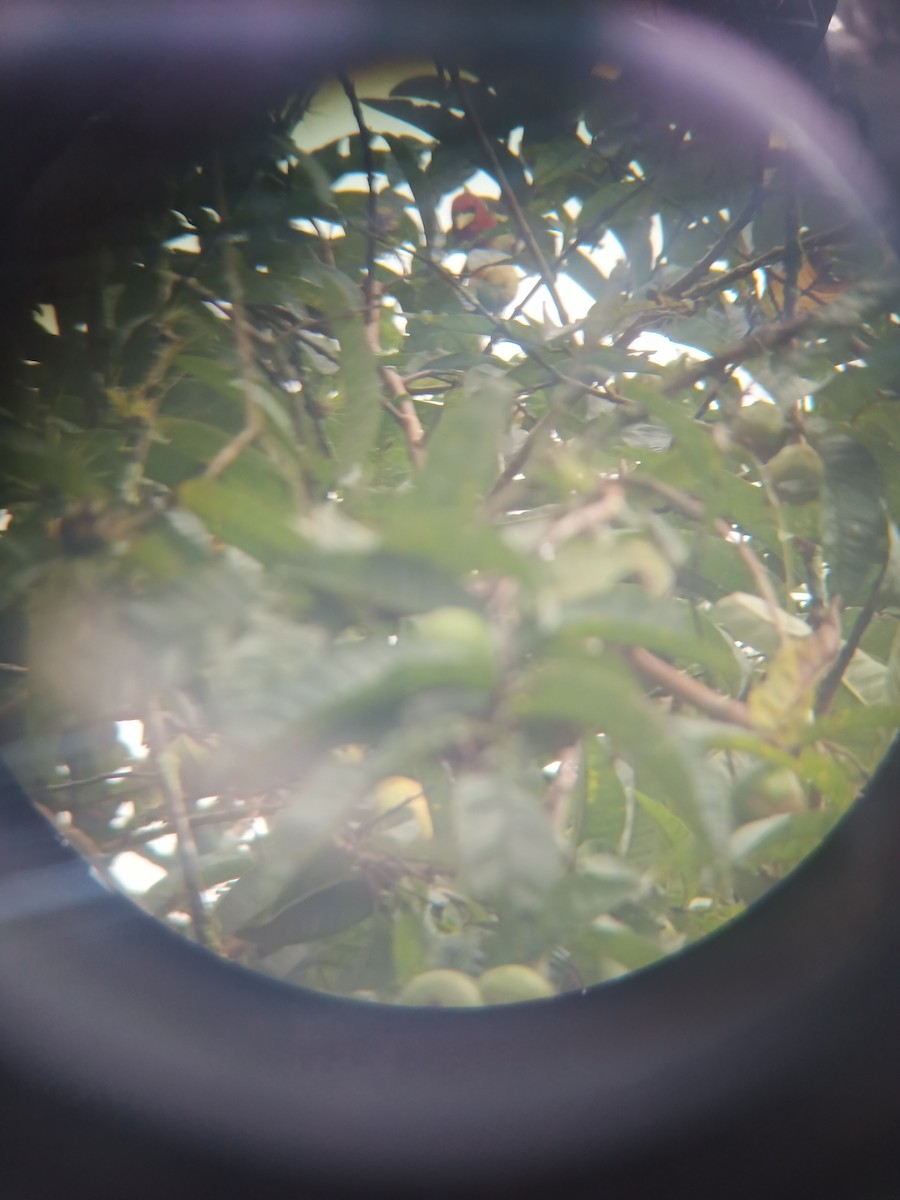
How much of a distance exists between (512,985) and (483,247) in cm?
63

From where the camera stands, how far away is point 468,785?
27 cm

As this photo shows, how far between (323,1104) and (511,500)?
38cm

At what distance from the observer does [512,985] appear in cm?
40

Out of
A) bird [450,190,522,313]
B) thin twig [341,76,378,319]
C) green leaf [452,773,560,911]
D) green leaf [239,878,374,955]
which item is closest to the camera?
green leaf [452,773,560,911]

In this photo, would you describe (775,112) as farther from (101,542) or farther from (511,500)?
(101,542)

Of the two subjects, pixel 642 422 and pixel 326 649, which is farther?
pixel 642 422

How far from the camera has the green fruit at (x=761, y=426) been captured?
0.52 metres

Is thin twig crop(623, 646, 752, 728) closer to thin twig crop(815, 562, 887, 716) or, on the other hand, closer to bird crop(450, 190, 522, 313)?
thin twig crop(815, 562, 887, 716)

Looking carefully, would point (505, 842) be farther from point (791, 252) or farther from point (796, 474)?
point (791, 252)

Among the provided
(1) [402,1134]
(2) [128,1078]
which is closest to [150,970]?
(2) [128,1078]

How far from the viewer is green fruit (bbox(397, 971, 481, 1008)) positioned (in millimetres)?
418

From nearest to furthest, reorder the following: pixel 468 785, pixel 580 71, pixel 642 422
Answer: pixel 468 785, pixel 642 422, pixel 580 71

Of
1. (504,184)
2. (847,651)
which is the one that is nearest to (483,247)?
(504,184)

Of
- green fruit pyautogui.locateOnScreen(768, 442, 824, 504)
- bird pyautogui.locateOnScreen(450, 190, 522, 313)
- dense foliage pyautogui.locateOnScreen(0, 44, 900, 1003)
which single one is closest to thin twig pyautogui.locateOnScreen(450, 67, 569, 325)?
dense foliage pyautogui.locateOnScreen(0, 44, 900, 1003)
